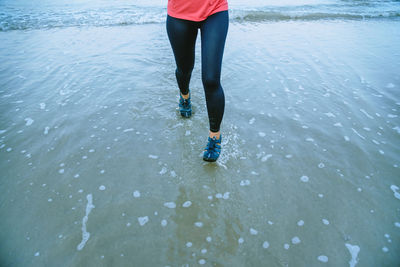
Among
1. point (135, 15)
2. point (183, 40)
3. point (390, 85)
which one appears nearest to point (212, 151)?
point (183, 40)

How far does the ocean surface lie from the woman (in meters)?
0.50

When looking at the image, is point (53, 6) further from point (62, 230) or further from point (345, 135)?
point (345, 135)

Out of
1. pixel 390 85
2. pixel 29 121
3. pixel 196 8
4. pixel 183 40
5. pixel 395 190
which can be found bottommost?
pixel 29 121

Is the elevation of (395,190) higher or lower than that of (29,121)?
higher

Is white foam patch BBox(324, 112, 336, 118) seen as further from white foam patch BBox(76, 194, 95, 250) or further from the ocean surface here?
white foam patch BBox(76, 194, 95, 250)

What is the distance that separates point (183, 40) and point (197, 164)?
4.09 ft

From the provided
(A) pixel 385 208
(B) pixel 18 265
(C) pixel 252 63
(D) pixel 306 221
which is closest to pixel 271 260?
(D) pixel 306 221

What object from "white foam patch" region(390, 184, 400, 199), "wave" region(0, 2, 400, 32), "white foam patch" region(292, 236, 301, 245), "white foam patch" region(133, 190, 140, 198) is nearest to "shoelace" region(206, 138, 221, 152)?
"white foam patch" region(133, 190, 140, 198)

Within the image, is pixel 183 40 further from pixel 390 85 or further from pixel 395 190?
pixel 390 85

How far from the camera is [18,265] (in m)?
1.41

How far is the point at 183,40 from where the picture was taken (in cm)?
208

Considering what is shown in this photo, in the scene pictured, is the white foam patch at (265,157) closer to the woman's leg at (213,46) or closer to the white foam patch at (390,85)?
the woman's leg at (213,46)

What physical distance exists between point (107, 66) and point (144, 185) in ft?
10.8

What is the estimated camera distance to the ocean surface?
4.97 feet
